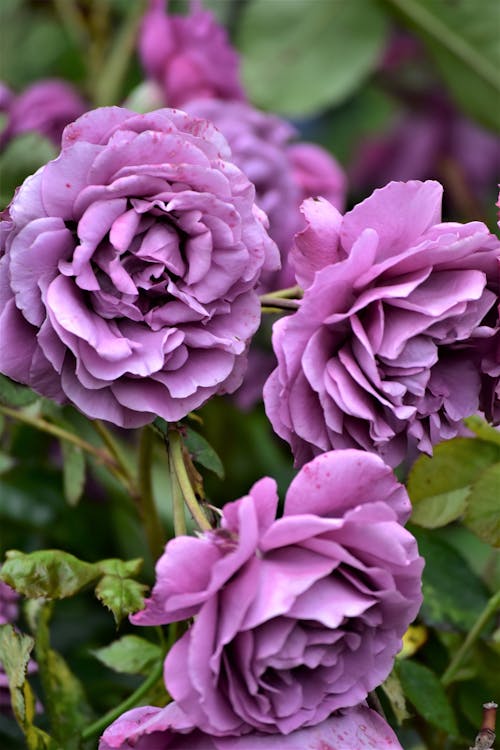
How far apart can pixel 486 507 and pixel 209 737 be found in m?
0.16

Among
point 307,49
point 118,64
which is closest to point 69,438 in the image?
point 118,64

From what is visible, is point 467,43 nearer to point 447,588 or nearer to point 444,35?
point 444,35

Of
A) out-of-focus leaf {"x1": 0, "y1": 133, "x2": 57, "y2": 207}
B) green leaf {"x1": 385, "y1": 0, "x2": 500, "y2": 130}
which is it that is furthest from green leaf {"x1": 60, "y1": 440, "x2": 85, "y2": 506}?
green leaf {"x1": 385, "y1": 0, "x2": 500, "y2": 130}

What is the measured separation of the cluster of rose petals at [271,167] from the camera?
0.79m

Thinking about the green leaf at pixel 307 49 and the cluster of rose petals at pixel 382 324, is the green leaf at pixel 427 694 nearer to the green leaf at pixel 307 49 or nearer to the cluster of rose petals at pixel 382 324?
the cluster of rose petals at pixel 382 324

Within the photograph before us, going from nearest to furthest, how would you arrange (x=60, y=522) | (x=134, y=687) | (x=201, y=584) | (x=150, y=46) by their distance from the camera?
(x=201, y=584) → (x=134, y=687) → (x=60, y=522) → (x=150, y=46)

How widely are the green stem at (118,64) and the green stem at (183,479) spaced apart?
0.66m

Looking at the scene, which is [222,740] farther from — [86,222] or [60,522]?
[60,522]

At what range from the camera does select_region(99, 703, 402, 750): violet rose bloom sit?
34cm

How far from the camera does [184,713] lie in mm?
343

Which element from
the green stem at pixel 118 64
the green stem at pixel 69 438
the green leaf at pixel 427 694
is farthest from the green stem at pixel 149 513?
the green stem at pixel 118 64

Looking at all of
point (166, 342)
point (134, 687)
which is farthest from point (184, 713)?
point (134, 687)

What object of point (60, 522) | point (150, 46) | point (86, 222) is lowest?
point (60, 522)

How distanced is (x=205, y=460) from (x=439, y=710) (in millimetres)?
143
